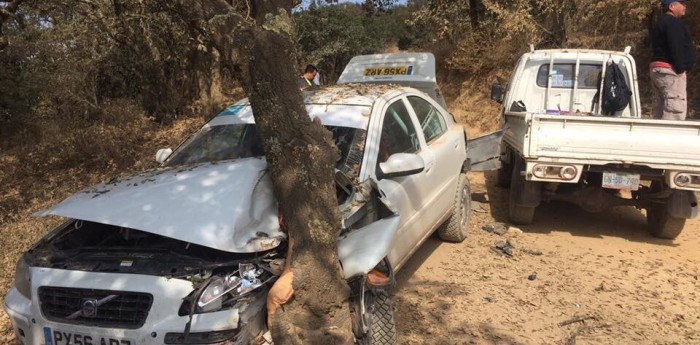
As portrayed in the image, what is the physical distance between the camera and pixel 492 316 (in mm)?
4363

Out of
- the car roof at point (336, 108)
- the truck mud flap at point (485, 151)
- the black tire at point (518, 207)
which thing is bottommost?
the black tire at point (518, 207)

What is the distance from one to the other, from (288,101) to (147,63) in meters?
12.0

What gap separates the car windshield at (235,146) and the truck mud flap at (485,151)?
3389 mm

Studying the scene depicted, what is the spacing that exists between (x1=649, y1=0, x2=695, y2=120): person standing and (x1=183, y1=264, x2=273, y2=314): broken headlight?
596 cm

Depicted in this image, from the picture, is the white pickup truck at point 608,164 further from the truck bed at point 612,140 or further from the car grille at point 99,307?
the car grille at point 99,307

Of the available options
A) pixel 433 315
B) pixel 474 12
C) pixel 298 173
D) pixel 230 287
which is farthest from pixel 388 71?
pixel 474 12

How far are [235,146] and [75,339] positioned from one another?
6.09 feet

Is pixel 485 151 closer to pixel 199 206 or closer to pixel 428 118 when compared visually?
pixel 428 118

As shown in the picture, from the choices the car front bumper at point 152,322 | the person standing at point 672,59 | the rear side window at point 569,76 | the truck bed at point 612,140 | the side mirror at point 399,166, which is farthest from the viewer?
the rear side window at point 569,76

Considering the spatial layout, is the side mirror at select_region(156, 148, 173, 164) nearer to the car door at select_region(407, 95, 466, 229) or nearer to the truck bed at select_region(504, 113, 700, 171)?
the car door at select_region(407, 95, 466, 229)

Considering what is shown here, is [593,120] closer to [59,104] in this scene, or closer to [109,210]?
[109,210]

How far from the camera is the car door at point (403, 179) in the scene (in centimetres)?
405

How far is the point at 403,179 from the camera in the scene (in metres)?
4.30

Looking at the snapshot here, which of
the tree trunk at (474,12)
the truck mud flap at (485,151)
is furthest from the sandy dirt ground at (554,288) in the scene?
the tree trunk at (474,12)
